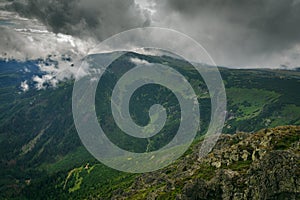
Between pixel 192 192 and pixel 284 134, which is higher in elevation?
pixel 284 134

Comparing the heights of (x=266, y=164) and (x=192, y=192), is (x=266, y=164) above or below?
above

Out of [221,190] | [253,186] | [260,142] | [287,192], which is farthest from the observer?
[260,142]

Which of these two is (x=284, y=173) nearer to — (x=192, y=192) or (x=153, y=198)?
(x=192, y=192)

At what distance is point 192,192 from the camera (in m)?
69.9

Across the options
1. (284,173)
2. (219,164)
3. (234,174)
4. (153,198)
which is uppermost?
(284,173)

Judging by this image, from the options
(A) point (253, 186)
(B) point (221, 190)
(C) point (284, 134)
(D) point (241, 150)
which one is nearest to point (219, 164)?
(D) point (241, 150)

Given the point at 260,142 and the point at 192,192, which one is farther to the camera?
the point at 260,142

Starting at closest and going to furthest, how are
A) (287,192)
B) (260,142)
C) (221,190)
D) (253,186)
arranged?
1. (287,192)
2. (253,186)
3. (221,190)
4. (260,142)

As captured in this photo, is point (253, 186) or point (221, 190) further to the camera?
point (221, 190)

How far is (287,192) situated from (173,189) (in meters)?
45.2

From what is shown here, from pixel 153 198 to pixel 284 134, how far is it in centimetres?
4808

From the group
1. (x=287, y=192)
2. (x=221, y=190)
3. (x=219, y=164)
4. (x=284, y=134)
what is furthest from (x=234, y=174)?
(x=284, y=134)

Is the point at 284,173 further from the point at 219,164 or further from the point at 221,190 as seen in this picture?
the point at 219,164

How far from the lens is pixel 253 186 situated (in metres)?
59.4
